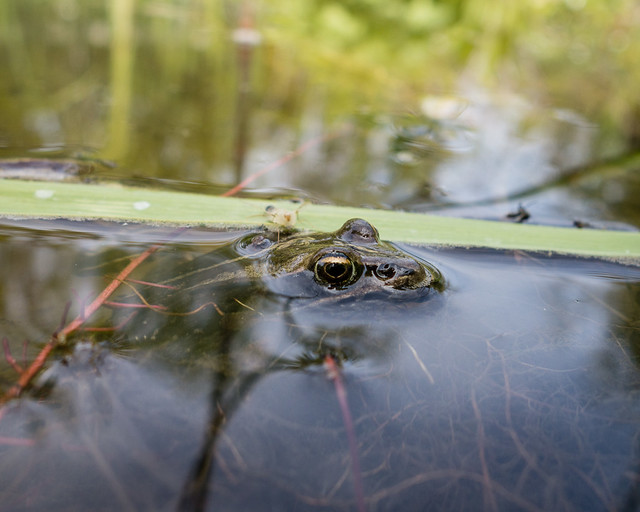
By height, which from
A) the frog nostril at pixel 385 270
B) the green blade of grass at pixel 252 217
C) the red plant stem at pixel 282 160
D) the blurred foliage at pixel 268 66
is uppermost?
A: the blurred foliage at pixel 268 66

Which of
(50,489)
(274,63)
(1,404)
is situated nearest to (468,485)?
(50,489)

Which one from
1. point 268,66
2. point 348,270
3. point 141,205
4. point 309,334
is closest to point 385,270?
point 348,270

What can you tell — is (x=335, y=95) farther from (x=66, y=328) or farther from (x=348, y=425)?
(x=348, y=425)

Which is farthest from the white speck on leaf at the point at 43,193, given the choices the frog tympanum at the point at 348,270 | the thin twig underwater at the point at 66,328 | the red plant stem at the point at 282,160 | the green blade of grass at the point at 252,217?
the frog tympanum at the point at 348,270

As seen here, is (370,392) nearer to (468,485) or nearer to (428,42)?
(468,485)

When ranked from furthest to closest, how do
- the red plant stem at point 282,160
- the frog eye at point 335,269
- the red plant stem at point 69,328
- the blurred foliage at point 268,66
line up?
the blurred foliage at point 268,66
the red plant stem at point 282,160
the frog eye at point 335,269
the red plant stem at point 69,328

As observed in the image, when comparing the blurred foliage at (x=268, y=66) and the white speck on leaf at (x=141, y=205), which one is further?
the blurred foliage at (x=268, y=66)

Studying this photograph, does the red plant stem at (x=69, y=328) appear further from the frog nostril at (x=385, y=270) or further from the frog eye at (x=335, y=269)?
the frog nostril at (x=385, y=270)
